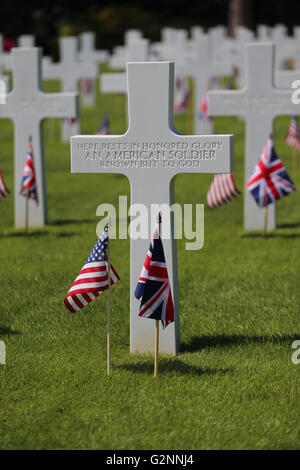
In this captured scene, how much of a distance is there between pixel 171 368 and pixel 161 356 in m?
0.30

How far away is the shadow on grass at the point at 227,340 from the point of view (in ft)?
24.1

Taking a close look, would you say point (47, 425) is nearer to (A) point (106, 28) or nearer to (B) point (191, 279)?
(B) point (191, 279)

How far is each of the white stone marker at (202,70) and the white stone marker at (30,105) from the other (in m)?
9.24

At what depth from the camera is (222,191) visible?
423 inches

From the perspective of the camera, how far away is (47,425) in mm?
5902

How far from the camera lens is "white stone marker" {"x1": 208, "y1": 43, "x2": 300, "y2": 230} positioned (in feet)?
37.0

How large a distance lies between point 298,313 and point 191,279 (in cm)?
169

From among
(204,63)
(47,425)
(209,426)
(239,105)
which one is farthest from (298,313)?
(204,63)

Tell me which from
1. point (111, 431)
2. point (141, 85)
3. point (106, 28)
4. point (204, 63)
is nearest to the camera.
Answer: point (111, 431)

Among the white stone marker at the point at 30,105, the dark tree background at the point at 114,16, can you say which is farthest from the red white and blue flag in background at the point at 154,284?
the dark tree background at the point at 114,16

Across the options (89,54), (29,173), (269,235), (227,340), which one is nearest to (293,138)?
(269,235)

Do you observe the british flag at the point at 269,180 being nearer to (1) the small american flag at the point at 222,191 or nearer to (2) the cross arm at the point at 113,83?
(1) the small american flag at the point at 222,191

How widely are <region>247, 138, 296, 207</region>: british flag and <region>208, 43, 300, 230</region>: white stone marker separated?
982 millimetres

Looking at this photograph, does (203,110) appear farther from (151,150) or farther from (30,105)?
(151,150)
